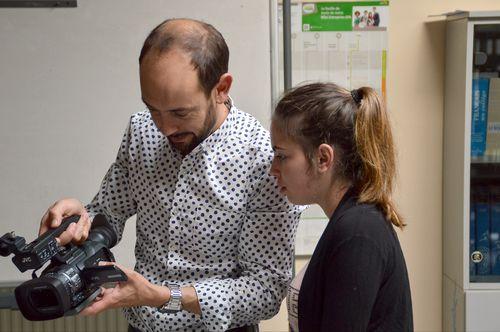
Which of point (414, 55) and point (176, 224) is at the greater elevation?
point (414, 55)

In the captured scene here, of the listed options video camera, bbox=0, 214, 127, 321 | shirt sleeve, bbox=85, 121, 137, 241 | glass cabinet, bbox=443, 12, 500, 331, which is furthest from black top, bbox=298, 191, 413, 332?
glass cabinet, bbox=443, 12, 500, 331

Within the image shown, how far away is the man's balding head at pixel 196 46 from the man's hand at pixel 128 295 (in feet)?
1.29

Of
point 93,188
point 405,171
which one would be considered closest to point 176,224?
point 93,188

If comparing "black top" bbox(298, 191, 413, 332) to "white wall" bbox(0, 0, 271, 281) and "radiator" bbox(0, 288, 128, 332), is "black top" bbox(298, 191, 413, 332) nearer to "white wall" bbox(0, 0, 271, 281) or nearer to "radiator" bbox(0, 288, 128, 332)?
"white wall" bbox(0, 0, 271, 281)

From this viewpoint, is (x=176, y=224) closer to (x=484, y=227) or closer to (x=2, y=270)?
(x=2, y=270)

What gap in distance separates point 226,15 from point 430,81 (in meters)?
1.13

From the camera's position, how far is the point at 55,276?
1169 mm

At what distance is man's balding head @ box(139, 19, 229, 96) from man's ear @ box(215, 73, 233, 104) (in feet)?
0.04

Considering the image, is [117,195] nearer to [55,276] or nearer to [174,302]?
[174,302]

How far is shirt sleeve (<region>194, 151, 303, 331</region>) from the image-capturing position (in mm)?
1434

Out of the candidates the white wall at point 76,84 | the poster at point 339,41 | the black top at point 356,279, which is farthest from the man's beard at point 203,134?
the poster at point 339,41

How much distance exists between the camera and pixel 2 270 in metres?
2.50

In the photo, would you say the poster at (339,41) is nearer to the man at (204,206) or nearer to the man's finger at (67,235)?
the man at (204,206)

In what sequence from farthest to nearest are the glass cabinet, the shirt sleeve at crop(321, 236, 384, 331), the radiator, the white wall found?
the glass cabinet
the radiator
the white wall
the shirt sleeve at crop(321, 236, 384, 331)
